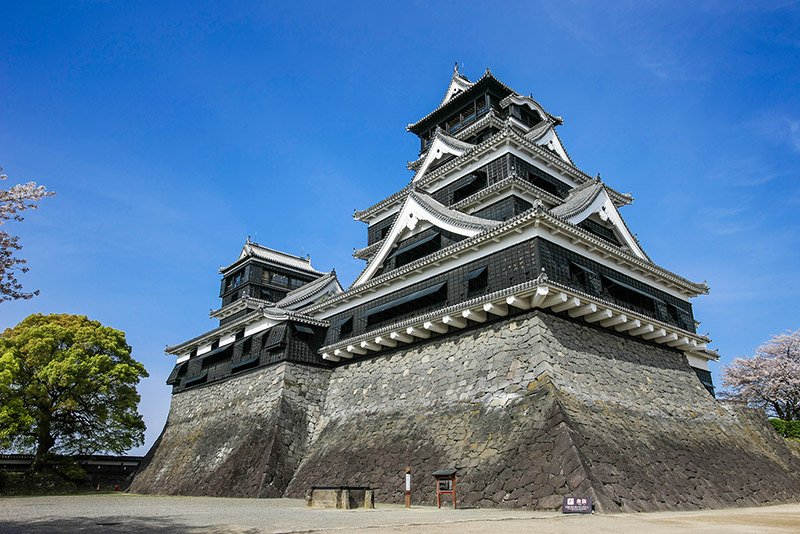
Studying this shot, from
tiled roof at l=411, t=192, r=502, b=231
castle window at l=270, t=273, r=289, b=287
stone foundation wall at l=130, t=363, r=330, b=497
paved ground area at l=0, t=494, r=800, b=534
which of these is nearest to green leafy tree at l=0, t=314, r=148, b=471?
stone foundation wall at l=130, t=363, r=330, b=497

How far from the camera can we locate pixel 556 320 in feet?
59.9

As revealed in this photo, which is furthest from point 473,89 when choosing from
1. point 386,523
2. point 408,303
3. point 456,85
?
point 386,523

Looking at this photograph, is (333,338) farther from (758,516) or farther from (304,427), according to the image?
(758,516)

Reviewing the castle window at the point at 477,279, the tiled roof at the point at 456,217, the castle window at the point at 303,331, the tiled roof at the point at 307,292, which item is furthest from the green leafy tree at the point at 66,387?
the castle window at the point at 477,279

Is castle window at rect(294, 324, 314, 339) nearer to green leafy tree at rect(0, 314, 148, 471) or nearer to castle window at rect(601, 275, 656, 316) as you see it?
green leafy tree at rect(0, 314, 148, 471)

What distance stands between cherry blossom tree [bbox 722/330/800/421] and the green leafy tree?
43.2m

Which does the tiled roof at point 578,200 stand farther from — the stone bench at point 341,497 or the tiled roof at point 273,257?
the tiled roof at point 273,257

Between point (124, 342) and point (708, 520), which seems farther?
point (124, 342)

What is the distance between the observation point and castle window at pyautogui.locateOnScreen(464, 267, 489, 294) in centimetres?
1970

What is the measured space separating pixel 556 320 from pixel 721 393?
35.5m

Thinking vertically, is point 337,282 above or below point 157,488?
above

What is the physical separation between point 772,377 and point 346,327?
115ft

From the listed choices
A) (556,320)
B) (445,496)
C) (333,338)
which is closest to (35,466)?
(333,338)

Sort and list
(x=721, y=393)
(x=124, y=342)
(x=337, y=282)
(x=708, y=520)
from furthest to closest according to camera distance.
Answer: (x=721, y=393) → (x=337, y=282) → (x=124, y=342) → (x=708, y=520)
